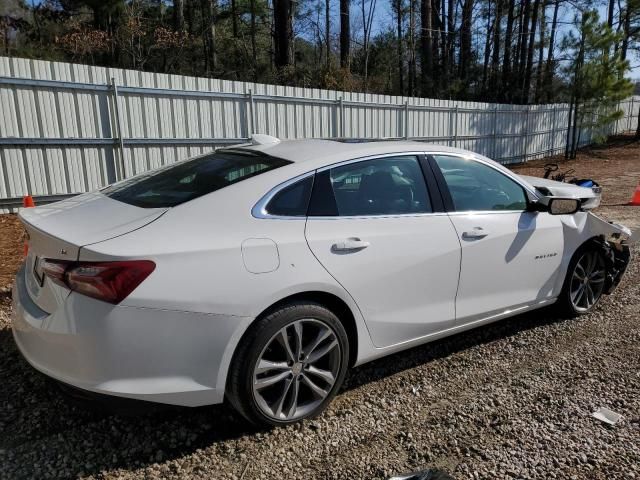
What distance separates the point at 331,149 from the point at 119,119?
6555 mm

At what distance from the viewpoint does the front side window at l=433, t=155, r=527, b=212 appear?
359 cm

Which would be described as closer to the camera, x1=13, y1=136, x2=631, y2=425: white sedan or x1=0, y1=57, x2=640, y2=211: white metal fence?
x1=13, y1=136, x2=631, y2=425: white sedan

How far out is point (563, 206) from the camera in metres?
4.07

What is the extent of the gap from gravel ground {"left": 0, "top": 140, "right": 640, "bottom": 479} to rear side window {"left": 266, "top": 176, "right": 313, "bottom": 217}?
3.89 feet

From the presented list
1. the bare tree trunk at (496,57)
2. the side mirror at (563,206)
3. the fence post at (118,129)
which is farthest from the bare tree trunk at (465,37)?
the side mirror at (563,206)

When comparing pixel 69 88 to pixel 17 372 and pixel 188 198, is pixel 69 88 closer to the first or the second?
pixel 17 372

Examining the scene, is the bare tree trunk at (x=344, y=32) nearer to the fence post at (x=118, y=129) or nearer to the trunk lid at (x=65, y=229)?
the fence post at (x=118, y=129)

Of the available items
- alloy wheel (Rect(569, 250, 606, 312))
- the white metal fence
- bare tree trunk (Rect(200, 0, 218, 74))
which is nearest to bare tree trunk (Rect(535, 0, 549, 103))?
bare tree trunk (Rect(200, 0, 218, 74))

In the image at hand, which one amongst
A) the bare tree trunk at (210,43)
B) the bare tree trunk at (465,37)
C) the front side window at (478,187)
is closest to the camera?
the front side window at (478,187)

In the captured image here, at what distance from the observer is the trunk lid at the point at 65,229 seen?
7.82 feet

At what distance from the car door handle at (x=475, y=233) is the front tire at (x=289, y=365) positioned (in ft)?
3.75

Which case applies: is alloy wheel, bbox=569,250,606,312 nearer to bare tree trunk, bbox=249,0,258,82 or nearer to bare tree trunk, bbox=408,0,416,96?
bare tree trunk, bbox=249,0,258,82

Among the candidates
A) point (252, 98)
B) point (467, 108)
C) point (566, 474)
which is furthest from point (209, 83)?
point (467, 108)

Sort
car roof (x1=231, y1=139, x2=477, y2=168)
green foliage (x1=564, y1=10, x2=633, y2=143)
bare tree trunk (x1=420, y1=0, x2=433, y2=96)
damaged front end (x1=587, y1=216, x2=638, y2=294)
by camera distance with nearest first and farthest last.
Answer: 1. car roof (x1=231, y1=139, x2=477, y2=168)
2. damaged front end (x1=587, y1=216, x2=638, y2=294)
3. green foliage (x1=564, y1=10, x2=633, y2=143)
4. bare tree trunk (x1=420, y1=0, x2=433, y2=96)
